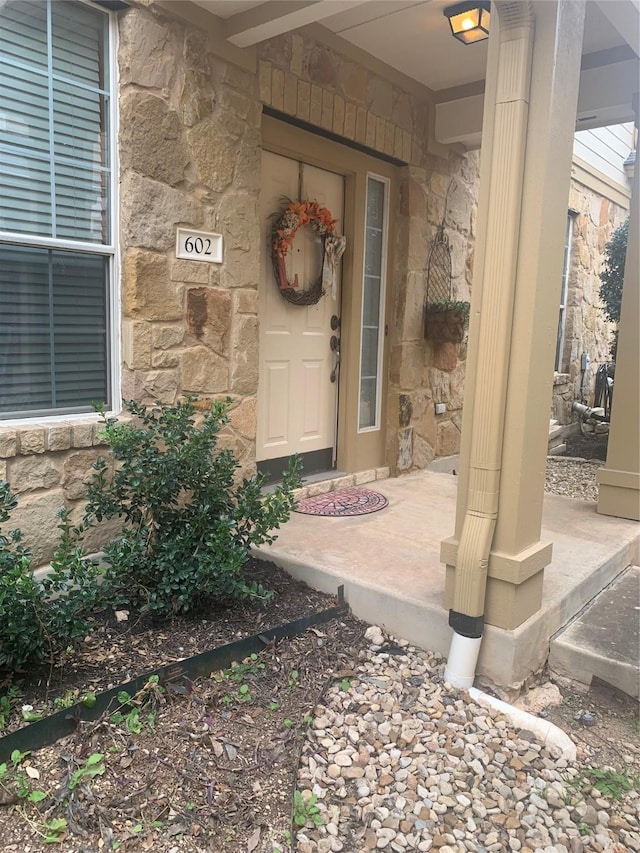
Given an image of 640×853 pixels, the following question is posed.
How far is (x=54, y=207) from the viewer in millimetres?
2596

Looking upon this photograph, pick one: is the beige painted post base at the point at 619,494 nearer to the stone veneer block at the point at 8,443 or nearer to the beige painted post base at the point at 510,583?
the beige painted post base at the point at 510,583

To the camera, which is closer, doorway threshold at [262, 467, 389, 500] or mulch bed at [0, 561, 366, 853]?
mulch bed at [0, 561, 366, 853]

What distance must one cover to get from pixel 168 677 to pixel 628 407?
288cm

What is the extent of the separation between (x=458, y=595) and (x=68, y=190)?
2202 millimetres

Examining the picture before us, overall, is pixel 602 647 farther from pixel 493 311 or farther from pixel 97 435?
pixel 97 435

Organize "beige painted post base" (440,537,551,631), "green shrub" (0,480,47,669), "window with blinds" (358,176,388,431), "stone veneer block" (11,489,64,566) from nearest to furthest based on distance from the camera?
"green shrub" (0,480,47,669) < "beige painted post base" (440,537,551,631) < "stone veneer block" (11,489,64,566) < "window with blinds" (358,176,388,431)

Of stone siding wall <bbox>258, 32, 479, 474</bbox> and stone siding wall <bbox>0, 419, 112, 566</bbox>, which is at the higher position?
stone siding wall <bbox>258, 32, 479, 474</bbox>

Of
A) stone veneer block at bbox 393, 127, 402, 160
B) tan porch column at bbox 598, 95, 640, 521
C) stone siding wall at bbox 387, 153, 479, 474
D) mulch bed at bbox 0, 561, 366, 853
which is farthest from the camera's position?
stone siding wall at bbox 387, 153, 479, 474

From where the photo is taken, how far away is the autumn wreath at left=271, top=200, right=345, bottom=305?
145 inches

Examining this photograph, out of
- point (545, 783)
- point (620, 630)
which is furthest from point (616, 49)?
point (545, 783)

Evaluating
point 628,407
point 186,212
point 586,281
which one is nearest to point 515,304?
point 186,212

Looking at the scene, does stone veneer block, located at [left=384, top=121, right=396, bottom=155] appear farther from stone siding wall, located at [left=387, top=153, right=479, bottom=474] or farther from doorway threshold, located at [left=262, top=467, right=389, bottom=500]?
doorway threshold, located at [left=262, top=467, right=389, bottom=500]

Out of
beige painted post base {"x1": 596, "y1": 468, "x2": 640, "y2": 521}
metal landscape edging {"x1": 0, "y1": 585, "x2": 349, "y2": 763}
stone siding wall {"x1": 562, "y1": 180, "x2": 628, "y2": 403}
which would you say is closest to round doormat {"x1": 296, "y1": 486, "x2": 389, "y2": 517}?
metal landscape edging {"x1": 0, "y1": 585, "x2": 349, "y2": 763}

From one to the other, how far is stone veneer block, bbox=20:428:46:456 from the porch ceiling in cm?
203
